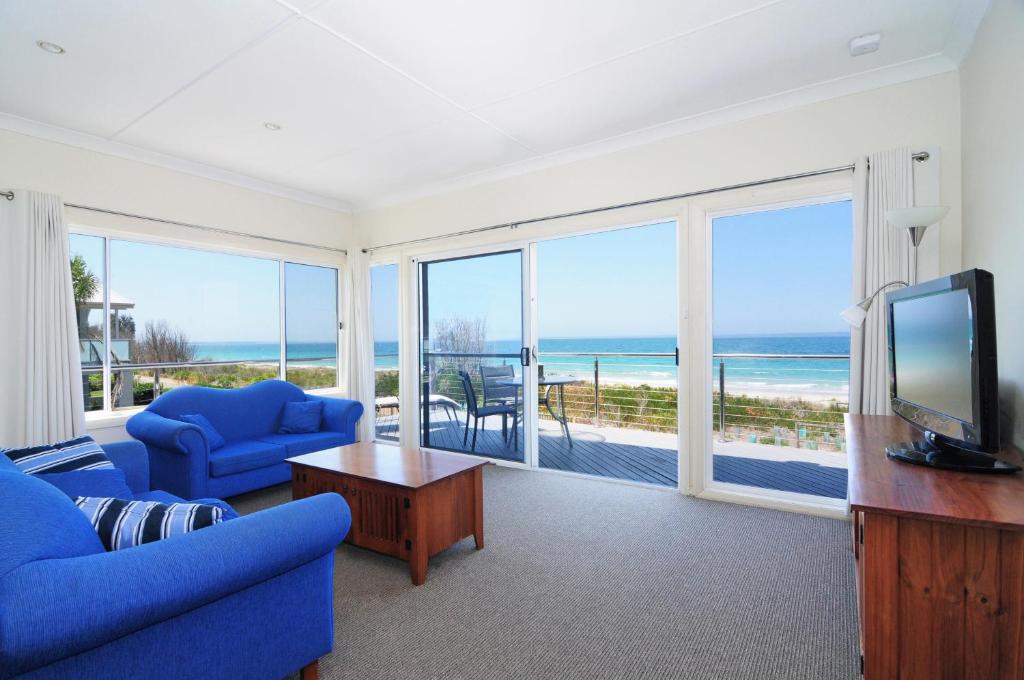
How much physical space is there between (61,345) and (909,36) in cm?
549

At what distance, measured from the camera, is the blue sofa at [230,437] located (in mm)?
3305

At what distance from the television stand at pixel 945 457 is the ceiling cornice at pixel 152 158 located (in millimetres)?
5119

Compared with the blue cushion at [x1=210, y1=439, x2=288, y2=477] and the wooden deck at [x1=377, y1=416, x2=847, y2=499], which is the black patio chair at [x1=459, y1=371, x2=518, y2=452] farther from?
the blue cushion at [x1=210, y1=439, x2=288, y2=477]

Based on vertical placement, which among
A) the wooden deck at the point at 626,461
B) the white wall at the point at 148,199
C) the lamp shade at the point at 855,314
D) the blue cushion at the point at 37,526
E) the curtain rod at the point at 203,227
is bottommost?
the wooden deck at the point at 626,461

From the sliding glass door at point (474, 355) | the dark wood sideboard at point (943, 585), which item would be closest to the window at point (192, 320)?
the sliding glass door at point (474, 355)

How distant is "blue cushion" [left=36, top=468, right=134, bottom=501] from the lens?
2.12 meters

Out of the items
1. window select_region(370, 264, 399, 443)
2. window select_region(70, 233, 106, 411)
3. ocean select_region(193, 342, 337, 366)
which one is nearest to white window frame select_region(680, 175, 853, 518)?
window select_region(370, 264, 399, 443)

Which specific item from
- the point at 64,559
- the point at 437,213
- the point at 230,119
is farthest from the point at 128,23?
the point at 437,213

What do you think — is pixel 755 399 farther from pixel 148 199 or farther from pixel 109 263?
pixel 109 263

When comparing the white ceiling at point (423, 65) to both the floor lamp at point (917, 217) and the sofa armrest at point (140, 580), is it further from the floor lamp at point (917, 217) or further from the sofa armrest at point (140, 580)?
the sofa armrest at point (140, 580)

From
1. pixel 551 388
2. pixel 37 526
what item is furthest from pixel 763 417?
pixel 37 526

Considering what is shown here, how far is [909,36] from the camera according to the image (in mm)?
2596

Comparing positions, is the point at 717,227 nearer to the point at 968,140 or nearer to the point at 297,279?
the point at 968,140

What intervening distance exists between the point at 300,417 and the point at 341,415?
345 millimetres
